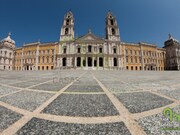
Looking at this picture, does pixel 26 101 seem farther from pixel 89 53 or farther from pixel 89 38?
pixel 89 38

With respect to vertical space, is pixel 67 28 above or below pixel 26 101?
above

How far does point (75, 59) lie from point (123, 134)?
40.9 metres

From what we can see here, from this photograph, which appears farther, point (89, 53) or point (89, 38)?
point (89, 38)

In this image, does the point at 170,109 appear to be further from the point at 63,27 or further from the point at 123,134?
the point at 63,27

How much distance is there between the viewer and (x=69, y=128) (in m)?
1.32

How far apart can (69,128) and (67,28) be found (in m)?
48.8

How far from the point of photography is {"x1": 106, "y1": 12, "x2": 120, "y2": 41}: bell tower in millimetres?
45281

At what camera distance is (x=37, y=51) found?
48031 mm

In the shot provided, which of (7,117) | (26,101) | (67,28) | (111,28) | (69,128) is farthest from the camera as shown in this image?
(111,28)

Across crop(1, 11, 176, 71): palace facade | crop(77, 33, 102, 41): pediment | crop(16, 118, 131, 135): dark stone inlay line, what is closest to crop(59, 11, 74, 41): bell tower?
crop(1, 11, 176, 71): palace facade

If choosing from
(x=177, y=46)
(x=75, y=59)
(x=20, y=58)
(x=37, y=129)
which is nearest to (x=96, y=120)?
(x=37, y=129)

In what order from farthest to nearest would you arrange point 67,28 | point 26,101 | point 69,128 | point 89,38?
point 67,28, point 89,38, point 26,101, point 69,128

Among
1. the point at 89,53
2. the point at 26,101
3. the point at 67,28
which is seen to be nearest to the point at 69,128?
the point at 26,101

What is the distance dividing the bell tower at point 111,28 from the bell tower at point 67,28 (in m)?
15.8
